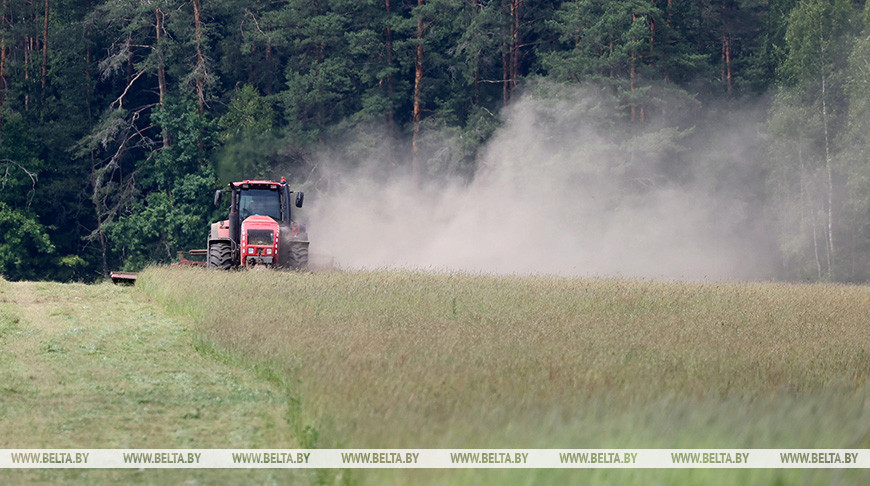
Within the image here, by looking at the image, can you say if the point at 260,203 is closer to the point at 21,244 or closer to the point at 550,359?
the point at 550,359

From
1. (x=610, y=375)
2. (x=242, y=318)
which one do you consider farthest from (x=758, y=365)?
(x=242, y=318)

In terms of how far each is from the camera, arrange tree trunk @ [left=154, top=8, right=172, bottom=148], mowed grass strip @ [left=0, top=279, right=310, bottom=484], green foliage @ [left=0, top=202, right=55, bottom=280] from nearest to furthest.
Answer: mowed grass strip @ [left=0, top=279, right=310, bottom=484], green foliage @ [left=0, top=202, right=55, bottom=280], tree trunk @ [left=154, top=8, right=172, bottom=148]

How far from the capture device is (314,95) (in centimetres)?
4925

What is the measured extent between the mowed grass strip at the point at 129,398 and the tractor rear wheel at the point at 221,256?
10301 millimetres

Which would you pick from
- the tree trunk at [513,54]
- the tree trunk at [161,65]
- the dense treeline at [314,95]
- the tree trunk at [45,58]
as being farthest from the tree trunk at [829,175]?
the tree trunk at [45,58]

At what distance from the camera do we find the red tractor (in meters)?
28.0

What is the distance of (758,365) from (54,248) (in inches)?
1611

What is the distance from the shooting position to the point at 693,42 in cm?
4997

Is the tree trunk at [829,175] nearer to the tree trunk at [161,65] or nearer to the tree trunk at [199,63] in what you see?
the tree trunk at [199,63]

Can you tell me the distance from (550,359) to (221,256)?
58.5 feet

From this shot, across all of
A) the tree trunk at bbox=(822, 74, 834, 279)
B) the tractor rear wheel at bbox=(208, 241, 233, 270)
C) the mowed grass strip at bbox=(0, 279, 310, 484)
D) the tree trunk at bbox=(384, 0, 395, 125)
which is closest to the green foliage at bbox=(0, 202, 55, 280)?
the tree trunk at bbox=(384, 0, 395, 125)

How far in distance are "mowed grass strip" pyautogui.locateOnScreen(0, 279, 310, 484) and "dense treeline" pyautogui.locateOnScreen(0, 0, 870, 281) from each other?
31.3m

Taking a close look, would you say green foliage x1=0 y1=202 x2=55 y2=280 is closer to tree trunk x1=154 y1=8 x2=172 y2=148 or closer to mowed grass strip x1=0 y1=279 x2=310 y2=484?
tree trunk x1=154 y1=8 x2=172 y2=148

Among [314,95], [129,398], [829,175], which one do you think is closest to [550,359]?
[129,398]
